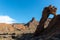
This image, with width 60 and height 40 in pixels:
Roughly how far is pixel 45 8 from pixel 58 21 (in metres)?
9.74

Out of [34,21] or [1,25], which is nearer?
[1,25]

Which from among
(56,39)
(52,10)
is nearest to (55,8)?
(52,10)

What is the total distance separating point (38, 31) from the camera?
60812mm

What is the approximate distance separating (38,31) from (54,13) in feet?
30.3

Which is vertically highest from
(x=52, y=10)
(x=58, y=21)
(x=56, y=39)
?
(x=52, y=10)

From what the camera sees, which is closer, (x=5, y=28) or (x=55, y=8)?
(x=55, y=8)

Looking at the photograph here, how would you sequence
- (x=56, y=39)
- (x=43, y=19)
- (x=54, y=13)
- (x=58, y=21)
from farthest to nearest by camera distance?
(x=43, y=19) → (x=54, y=13) → (x=58, y=21) → (x=56, y=39)

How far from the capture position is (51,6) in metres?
54.3

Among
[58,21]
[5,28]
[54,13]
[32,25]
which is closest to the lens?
[58,21]

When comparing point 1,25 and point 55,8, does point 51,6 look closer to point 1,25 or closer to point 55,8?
point 55,8

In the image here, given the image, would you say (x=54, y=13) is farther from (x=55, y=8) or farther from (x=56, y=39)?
(x=56, y=39)

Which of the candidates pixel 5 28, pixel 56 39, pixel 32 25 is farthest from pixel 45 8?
pixel 32 25

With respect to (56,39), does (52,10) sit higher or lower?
higher

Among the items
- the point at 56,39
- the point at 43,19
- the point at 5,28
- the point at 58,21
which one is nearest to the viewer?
the point at 56,39
